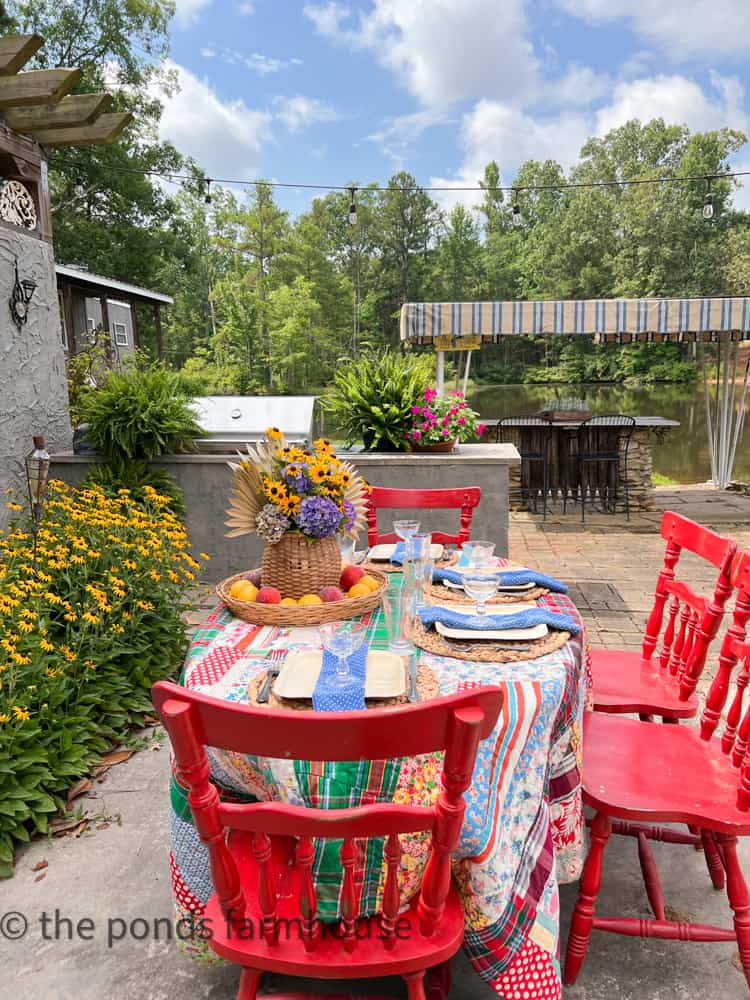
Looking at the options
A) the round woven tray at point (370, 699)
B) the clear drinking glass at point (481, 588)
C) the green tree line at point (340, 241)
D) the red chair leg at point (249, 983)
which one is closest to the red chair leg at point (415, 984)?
the red chair leg at point (249, 983)

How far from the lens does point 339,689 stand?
4.18 ft

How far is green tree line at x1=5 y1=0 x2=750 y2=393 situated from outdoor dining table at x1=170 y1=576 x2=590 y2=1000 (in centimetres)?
1521

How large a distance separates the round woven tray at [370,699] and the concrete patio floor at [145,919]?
2.48 feet

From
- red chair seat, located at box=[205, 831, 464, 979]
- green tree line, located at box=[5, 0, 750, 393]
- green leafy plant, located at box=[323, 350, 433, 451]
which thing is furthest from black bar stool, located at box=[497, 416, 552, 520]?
green tree line, located at box=[5, 0, 750, 393]

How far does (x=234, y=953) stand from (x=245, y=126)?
46.9 meters

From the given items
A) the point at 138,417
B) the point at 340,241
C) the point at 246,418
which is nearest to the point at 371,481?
the point at 246,418

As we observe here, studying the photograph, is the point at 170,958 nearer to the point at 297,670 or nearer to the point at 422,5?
the point at 297,670

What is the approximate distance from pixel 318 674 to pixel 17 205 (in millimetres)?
3942

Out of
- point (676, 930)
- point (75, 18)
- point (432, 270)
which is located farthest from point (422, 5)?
point (432, 270)

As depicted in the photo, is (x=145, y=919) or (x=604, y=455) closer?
(x=145, y=919)

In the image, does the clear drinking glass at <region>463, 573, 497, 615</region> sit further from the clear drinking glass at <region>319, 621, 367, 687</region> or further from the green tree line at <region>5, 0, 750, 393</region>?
the green tree line at <region>5, 0, 750, 393</region>

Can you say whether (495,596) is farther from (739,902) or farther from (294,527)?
(739,902)

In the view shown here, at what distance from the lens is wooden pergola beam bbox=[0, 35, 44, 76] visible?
10.4ft

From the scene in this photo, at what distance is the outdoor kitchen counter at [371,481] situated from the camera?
14.4ft
